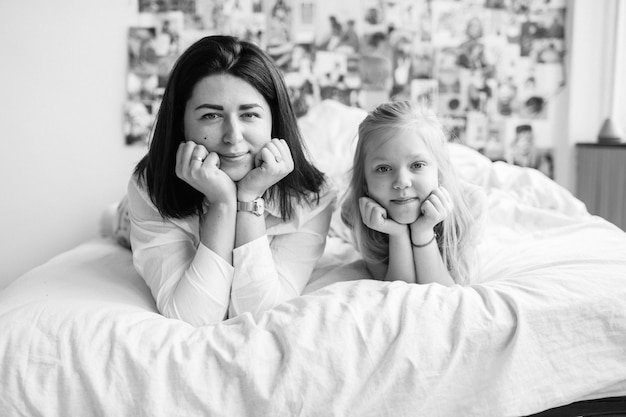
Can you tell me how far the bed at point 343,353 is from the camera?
0.87m

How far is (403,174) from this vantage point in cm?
112

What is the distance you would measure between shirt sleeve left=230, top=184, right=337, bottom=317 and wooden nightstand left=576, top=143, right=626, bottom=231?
1527mm

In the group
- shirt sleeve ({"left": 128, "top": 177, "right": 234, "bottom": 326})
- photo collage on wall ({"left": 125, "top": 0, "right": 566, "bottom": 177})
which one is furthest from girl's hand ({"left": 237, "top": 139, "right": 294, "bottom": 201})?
photo collage on wall ({"left": 125, "top": 0, "right": 566, "bottom": 177})

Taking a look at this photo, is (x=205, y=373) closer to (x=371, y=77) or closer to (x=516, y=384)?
(x=516, y=384)

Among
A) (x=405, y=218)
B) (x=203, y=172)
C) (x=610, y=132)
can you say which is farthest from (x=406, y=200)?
(x=610, y=132)

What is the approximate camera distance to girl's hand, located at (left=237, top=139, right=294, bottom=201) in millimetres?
1088

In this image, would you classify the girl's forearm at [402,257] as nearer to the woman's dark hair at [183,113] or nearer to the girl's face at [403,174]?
the girl's face at [403,174]

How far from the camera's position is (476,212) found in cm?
127

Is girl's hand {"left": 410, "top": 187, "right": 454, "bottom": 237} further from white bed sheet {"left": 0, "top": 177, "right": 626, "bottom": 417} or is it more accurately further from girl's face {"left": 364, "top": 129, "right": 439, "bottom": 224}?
white bed sheet {"left": 0, "top": 177, "right": 626, "bottom": 417}

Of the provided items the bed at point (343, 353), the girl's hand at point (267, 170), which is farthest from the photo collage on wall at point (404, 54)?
the bed at point (343, 353)

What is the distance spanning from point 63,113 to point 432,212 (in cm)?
178

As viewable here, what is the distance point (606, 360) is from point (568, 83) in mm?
1859

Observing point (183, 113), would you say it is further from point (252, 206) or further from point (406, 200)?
point (406, 200)

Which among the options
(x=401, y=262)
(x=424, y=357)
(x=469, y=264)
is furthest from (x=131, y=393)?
(x=469, y=264)
